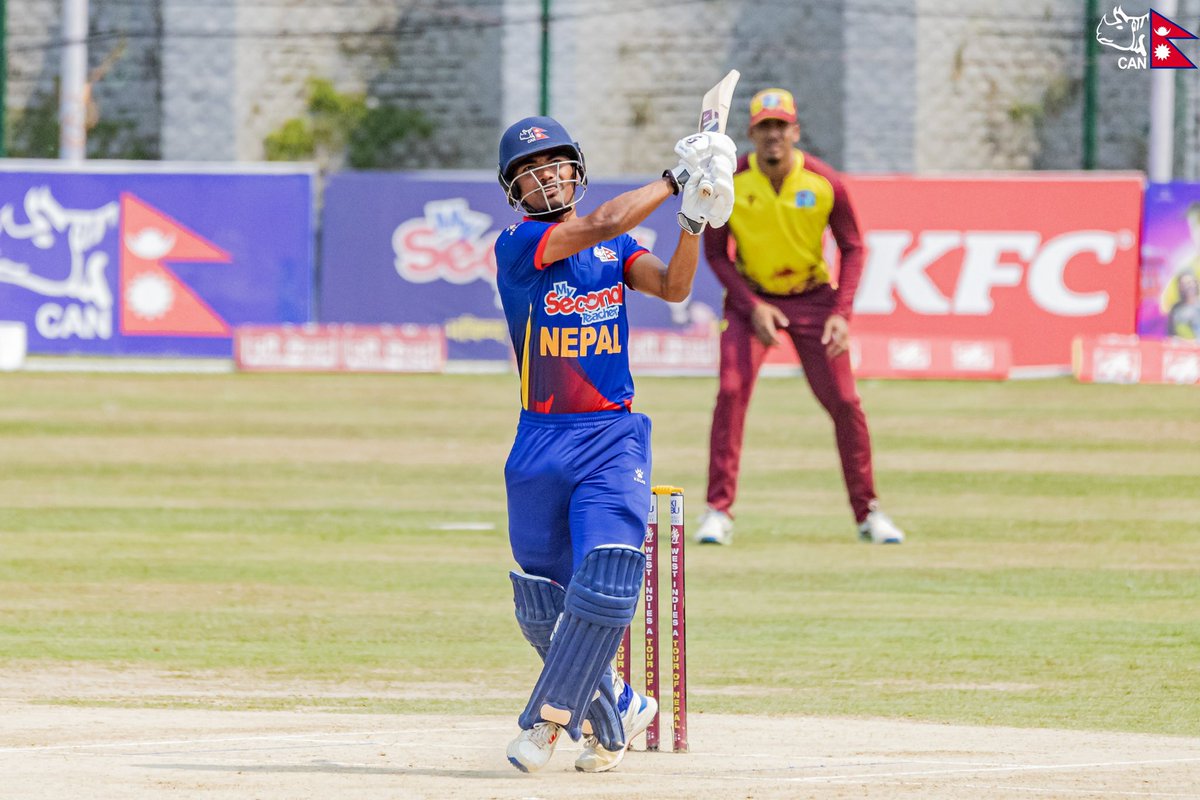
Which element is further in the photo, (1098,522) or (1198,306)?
(1198,306)

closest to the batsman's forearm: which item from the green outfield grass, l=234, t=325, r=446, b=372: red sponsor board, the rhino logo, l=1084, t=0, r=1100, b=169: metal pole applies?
the green outfield grass

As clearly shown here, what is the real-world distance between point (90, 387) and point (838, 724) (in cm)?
1490

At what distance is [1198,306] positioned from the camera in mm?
22047

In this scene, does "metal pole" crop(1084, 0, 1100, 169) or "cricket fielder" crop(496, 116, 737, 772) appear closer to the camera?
"cricket fielder" crop(496, 116, 737, 772)

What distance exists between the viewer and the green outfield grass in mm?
7754

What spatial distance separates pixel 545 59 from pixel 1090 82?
8.33m

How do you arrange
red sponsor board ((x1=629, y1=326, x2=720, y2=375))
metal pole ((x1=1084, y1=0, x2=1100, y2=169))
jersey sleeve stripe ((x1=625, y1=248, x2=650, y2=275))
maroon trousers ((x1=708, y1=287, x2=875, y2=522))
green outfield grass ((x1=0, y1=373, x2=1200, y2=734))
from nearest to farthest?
1. jersey sleeve stripe ((x1=625, y1=248, x2=650, y2=275))
2. green outfield grass ((x1=0, y1=373, x2=1200, y2=734))
3. maroon trousers ((x1=708, y1=287, x2=875, y2=522))
4. red sponsor board ((x1=629, y1=326, x2=720, y2=375))
5. metal pole ((x1=1084, y1=0, x2=1100, y2=169))

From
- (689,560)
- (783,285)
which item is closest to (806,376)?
(783,285)

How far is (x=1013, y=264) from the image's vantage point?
72.3 feet

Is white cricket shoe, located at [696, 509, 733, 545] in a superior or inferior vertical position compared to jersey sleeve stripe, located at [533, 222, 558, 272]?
inferior

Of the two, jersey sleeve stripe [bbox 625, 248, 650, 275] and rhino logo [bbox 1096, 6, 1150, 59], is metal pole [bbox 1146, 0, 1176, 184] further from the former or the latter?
jersey sleeve stripe [bbox 625, 248, 650, 275]

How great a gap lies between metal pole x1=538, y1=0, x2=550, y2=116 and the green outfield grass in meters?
14.1

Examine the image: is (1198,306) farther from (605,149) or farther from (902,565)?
(605,149)

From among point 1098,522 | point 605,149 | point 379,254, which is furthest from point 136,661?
point 605,149
